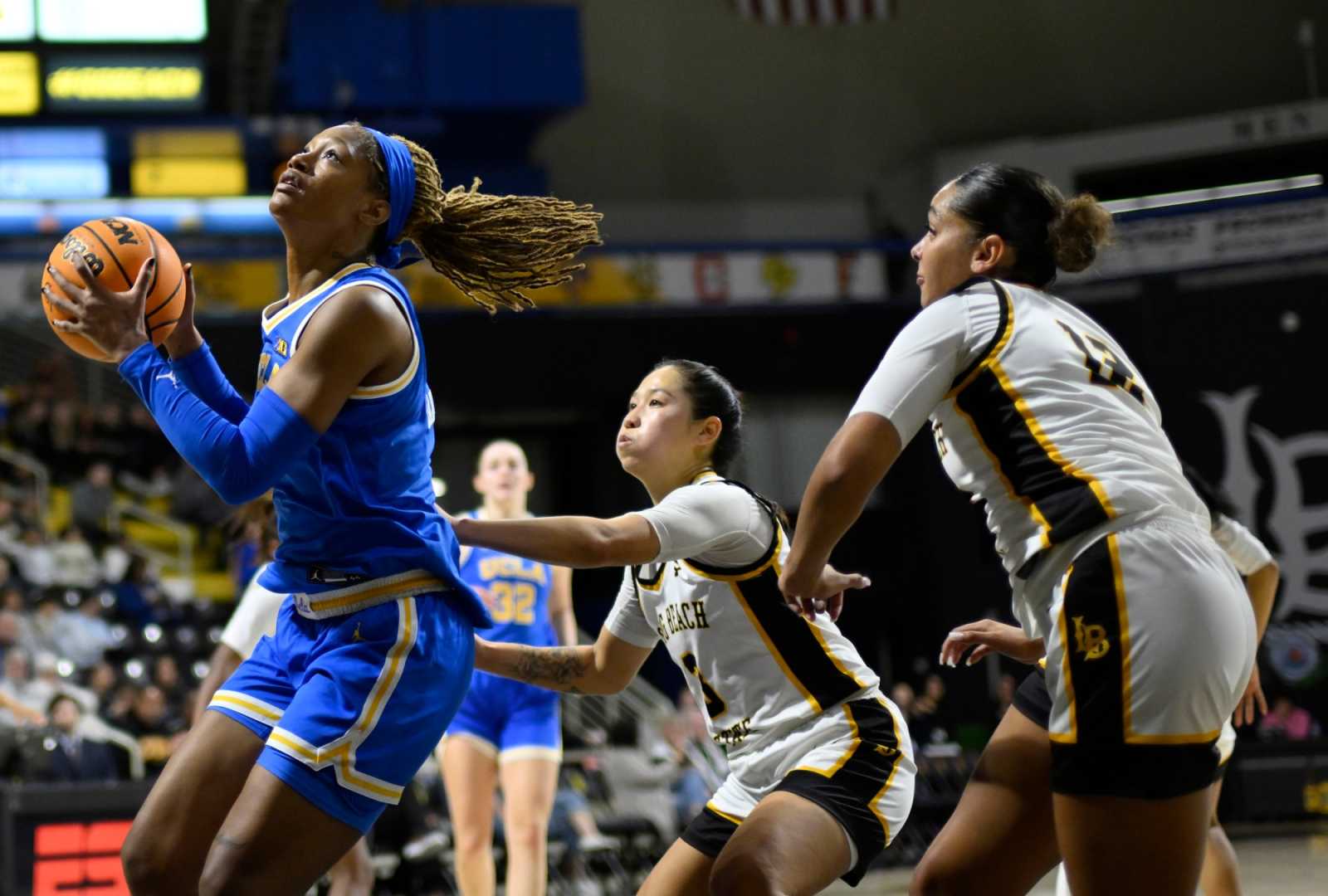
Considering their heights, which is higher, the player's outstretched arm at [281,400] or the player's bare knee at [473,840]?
the player's outstretched arm at [281,400]

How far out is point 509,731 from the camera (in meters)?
6.90

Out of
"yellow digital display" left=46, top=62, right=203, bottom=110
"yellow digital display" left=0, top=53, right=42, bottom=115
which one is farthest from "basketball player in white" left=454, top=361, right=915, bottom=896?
"yellow digital display" left=0, top=53, right=42, bottom=115

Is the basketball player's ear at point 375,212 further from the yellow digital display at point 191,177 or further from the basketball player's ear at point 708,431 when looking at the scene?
the yellow digital display at point 191,177

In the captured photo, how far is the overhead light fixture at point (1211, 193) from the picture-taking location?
19375mm

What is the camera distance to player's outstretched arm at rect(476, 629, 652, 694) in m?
4.01

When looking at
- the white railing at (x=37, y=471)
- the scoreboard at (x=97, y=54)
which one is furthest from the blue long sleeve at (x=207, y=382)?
the white railing at (x=37, y=471)

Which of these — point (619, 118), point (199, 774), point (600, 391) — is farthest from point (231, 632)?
point (619, 118)

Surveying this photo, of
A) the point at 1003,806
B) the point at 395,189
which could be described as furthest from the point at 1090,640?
the point at 395,189

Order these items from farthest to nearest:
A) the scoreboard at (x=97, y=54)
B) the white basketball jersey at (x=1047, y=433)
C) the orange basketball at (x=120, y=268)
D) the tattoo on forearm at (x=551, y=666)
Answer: the scoreboard at (x=97, y=54) → the tattoo on forearm at (x=551, y=666) → the orange basketball at (x=120, y=268) → the white basketball jersey at (x=1047, y=433)

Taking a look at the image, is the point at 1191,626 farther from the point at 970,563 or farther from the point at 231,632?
the point at 970,563

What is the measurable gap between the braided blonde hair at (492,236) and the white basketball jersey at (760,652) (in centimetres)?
63

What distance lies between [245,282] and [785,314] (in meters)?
6.49

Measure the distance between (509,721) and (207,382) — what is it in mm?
3881

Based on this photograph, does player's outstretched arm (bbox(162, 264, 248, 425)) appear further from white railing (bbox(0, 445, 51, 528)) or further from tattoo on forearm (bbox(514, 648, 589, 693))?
white railing (bbox(0, 445, 51, 528))
